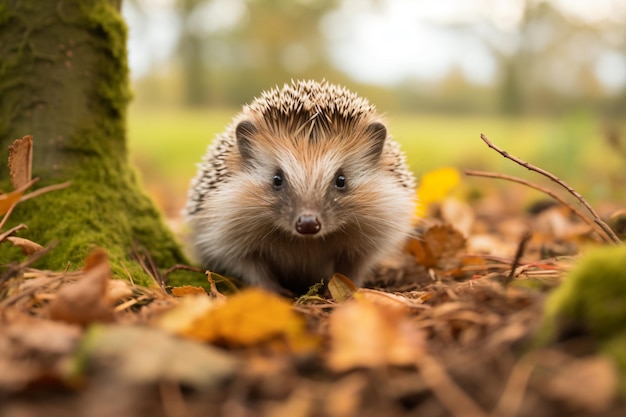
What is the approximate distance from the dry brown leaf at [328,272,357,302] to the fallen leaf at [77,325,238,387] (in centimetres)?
126

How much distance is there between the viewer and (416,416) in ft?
4.79

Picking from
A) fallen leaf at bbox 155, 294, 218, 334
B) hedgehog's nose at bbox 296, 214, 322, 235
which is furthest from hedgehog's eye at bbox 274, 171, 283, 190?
fallen leaf at bbox 155, 294, 218, 334

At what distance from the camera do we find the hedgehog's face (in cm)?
336

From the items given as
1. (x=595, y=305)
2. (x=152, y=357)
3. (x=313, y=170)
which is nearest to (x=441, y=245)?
(x=313, y=170)

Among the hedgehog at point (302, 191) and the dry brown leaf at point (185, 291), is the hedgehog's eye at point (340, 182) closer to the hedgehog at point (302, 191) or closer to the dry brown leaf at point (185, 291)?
the hedgehog at point (302, 191)

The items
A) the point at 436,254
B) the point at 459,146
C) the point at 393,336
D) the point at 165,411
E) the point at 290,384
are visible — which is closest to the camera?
the point at 165,411

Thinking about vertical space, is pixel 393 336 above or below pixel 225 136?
below

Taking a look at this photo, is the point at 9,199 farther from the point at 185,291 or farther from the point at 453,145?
the point at 453,145

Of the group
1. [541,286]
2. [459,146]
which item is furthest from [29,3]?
[459,146]

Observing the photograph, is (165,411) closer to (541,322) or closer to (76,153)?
(541,322)

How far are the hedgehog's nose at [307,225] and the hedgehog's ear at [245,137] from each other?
76 centimetres

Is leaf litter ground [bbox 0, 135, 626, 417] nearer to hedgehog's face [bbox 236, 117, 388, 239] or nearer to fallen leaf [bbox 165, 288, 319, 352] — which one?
fallen leaf [bbox 165, 288, 319, 352]

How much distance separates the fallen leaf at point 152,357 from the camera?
4.93 feet

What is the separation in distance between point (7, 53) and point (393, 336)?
9.11 feet
